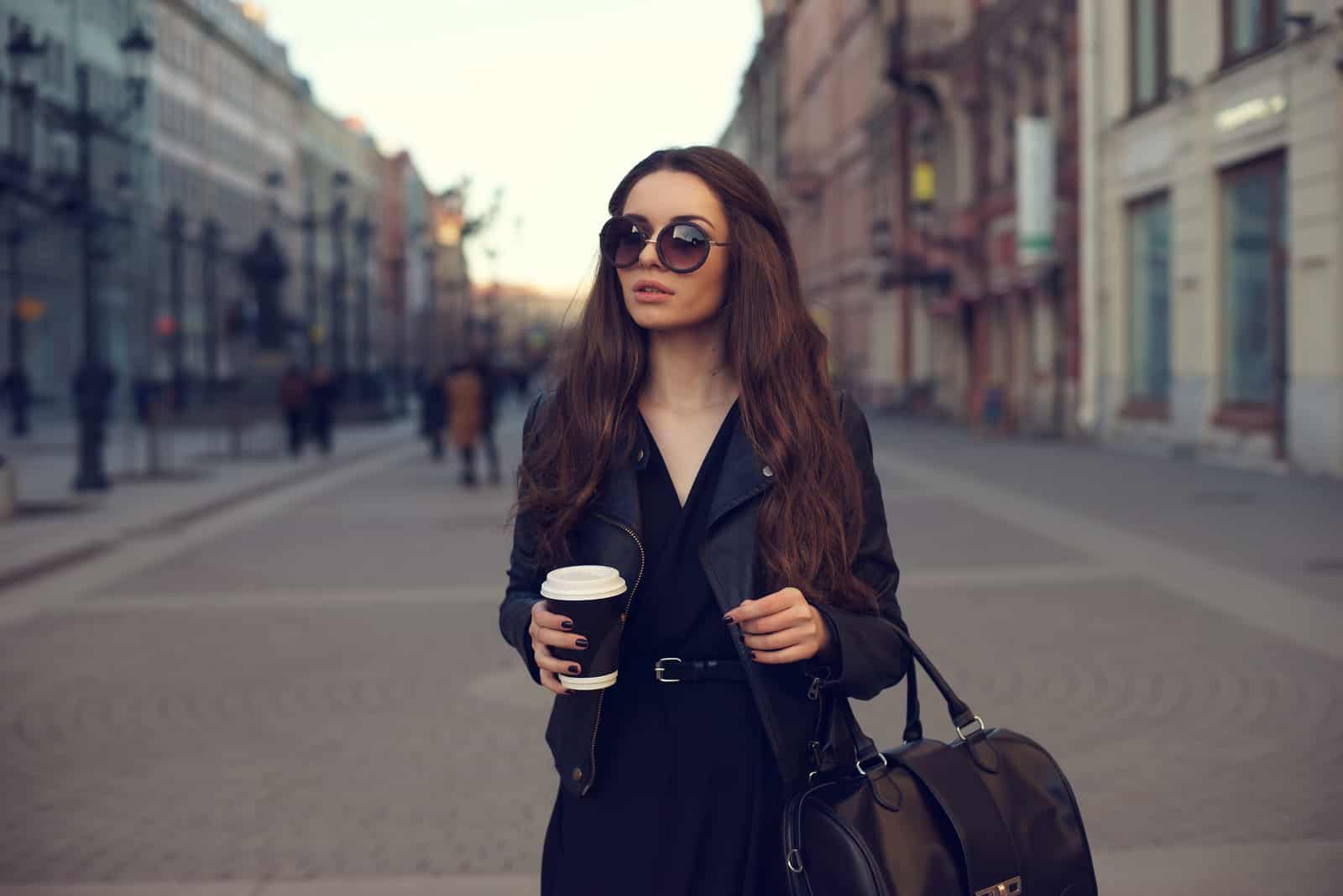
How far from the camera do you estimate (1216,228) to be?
2364cm

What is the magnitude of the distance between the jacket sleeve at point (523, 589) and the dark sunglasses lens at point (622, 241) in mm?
307

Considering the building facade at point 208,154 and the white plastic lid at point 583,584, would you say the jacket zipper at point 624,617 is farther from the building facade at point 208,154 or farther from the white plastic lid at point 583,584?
the building facade at point 208,154

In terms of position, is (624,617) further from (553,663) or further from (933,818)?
(933,818)

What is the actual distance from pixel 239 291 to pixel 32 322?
27309 mm

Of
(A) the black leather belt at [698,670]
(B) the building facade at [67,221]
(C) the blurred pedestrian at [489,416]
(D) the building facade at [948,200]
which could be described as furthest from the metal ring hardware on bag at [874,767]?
(B) the building facade at [67,221]

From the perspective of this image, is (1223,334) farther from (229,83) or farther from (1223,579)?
(229,83)

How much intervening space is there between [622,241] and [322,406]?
95.3ft

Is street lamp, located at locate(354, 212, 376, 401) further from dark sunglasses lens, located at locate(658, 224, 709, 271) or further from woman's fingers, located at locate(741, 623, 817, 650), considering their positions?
woman's fingers, located at locate(741, 623, 817, 650)

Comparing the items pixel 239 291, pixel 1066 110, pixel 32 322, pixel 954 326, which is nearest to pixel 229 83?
pixel 239 291

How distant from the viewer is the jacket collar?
2621 mm

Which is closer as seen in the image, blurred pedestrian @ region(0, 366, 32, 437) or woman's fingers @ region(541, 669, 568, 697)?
woman's fingers @ region(541, 669, 568, 697)

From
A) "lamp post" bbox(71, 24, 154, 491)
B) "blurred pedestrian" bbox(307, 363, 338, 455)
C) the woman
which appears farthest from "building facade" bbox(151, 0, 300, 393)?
the woman

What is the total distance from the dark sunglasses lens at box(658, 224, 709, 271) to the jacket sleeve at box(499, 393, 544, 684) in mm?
369

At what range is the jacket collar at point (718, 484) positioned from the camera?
103 inches
